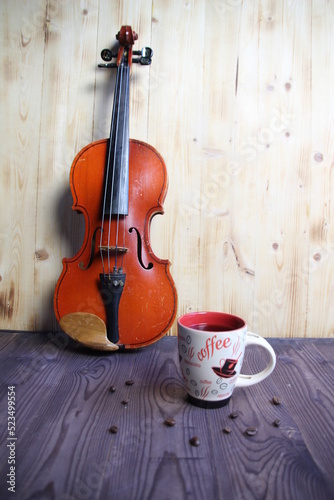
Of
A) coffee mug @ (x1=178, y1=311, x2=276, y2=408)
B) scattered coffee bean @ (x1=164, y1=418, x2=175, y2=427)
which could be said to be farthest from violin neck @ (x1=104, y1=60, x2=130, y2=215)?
scattered coffee bean @ (x1=164, y1=418, x2=175, y2=427)

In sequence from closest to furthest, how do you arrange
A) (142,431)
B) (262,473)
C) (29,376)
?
(262,473)
(142,431)
(29,376)

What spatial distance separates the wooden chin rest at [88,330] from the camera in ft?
2.92

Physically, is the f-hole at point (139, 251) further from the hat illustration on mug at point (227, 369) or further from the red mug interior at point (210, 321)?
the hat illustration on mug at point (227, 369)

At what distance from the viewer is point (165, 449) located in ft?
1.72

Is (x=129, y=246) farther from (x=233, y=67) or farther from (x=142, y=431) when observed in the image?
(x=233, y=67)

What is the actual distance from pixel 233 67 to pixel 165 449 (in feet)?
3.88

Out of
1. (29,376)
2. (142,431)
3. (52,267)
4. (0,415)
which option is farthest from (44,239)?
(142,431)

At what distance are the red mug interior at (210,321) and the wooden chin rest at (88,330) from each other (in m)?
0.30

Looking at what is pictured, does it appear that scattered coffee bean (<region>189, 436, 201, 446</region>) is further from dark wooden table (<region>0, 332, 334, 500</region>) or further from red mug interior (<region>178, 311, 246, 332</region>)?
red mug interior (<region>178, 311, 246, 332</region>)

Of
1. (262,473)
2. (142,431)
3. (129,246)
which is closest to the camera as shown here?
(262,473)

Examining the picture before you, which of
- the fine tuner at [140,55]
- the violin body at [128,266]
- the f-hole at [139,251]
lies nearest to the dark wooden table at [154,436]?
the violin body at [128,266]

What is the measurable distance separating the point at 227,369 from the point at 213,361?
3 centimetres

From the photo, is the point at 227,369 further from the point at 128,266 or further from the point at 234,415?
the point at 128,266

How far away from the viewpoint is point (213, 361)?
60cm
